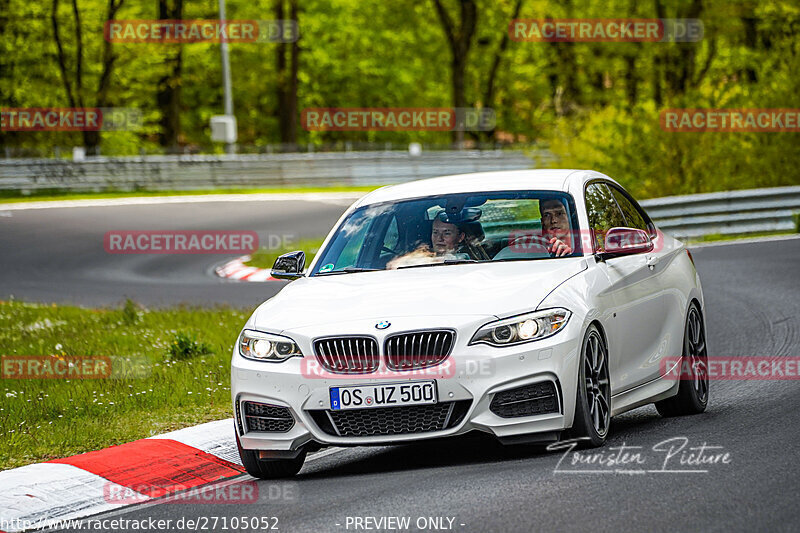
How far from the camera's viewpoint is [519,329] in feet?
23.7

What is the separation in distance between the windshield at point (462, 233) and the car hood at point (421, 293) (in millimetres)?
188

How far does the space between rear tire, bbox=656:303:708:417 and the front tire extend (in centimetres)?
142

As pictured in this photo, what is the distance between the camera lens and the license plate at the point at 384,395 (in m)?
7.13

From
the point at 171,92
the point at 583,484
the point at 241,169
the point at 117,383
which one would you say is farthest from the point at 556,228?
the point at 171,92

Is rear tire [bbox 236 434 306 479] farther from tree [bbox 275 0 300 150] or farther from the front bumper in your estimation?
tree [bbox 275 0 300 150]

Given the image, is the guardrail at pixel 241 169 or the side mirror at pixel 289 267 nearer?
the side mirror at pixel 289 267

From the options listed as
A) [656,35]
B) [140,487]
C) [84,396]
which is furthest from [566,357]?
[656,35]

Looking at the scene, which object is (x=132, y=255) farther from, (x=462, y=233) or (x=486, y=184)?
(x=462, y=233)

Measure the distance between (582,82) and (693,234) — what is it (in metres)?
35.2

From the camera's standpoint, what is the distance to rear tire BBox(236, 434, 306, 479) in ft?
25.4

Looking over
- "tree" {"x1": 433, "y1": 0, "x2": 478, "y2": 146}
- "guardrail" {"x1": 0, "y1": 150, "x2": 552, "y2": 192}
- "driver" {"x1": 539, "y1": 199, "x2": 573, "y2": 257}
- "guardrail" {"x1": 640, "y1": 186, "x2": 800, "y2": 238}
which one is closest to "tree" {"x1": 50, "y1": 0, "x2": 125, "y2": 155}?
"guardrail" {"x1": 0, "y1": 150, "x2": 552, "y2": 192}

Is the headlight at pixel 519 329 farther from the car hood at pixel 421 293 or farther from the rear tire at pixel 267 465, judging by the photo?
the rear tire at pixel 267 465

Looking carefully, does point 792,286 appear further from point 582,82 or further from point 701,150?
point 582,82

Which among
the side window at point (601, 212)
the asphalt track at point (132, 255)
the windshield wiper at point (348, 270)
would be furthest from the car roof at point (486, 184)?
the asphalt track at point (132, 255)
